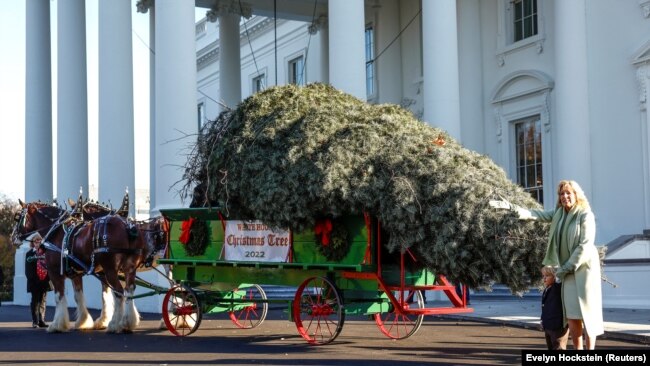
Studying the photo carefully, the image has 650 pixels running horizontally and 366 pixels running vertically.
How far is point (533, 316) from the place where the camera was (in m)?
16.7

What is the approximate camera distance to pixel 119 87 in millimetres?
22438

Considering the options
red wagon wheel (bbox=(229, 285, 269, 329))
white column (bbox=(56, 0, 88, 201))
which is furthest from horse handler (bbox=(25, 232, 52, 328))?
white column (bbox=(56, 0, 88, 201))

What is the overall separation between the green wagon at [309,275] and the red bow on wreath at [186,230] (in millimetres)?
23

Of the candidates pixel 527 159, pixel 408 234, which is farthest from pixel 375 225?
pixel 527 159

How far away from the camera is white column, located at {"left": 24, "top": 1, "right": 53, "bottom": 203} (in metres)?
27.4

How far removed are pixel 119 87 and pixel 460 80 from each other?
9186 millimetres

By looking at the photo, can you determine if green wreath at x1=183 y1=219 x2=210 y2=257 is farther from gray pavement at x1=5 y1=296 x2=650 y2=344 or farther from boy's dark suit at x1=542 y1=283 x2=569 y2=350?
boy's dark suit at x1=542 y1=283 x2=569 y2=350

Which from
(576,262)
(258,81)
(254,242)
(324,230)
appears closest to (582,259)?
(576,262)

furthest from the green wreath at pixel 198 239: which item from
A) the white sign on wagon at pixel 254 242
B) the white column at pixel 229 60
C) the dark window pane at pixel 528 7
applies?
the white column at pixel 229 60

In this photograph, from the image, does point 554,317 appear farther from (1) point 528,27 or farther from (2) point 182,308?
(1) point 528,27

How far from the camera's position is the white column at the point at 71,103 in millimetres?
26172

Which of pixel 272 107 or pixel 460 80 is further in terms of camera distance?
pixel 460 80

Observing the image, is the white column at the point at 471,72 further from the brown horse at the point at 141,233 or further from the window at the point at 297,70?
the brown horse at the point at 141,233

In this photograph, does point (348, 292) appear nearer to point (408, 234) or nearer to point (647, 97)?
point (408, 234)
